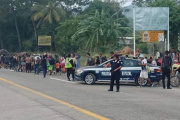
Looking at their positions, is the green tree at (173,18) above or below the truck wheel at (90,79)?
above

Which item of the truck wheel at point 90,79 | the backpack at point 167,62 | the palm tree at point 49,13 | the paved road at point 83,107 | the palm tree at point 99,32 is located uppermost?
Result: the palm tree at point 49,13

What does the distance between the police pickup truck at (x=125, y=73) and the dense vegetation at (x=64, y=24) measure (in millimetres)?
14038

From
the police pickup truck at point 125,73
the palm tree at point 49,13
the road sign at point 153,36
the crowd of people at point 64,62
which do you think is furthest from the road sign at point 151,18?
the palm tree at point 49,13

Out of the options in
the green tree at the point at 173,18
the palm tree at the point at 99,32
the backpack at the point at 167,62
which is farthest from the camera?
the palm tree at the point at 99,32

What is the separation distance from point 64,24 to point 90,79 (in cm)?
2717

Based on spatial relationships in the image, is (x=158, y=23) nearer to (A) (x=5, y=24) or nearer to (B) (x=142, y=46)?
(B) (x=142, y=46)

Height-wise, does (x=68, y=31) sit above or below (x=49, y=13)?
below

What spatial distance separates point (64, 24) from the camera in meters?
47.1

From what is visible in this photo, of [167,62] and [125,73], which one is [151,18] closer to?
[125,73]

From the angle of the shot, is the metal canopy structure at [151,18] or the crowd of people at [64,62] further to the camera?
the metal canopy structure at [151,18]

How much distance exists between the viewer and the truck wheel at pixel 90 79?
20609 mm

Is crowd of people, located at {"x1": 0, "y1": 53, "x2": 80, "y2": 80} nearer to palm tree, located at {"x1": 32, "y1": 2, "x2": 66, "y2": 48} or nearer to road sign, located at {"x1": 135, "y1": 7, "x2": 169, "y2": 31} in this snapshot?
road sign, located at {"x1": 135, "y1": 7, "x2": 169, "y2": 31}

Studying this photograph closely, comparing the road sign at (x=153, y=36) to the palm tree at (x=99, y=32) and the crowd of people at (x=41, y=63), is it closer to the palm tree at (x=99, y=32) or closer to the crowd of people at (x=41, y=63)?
the crowd of people at (x=41, y=63)

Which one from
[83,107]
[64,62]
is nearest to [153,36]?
[64,62]
